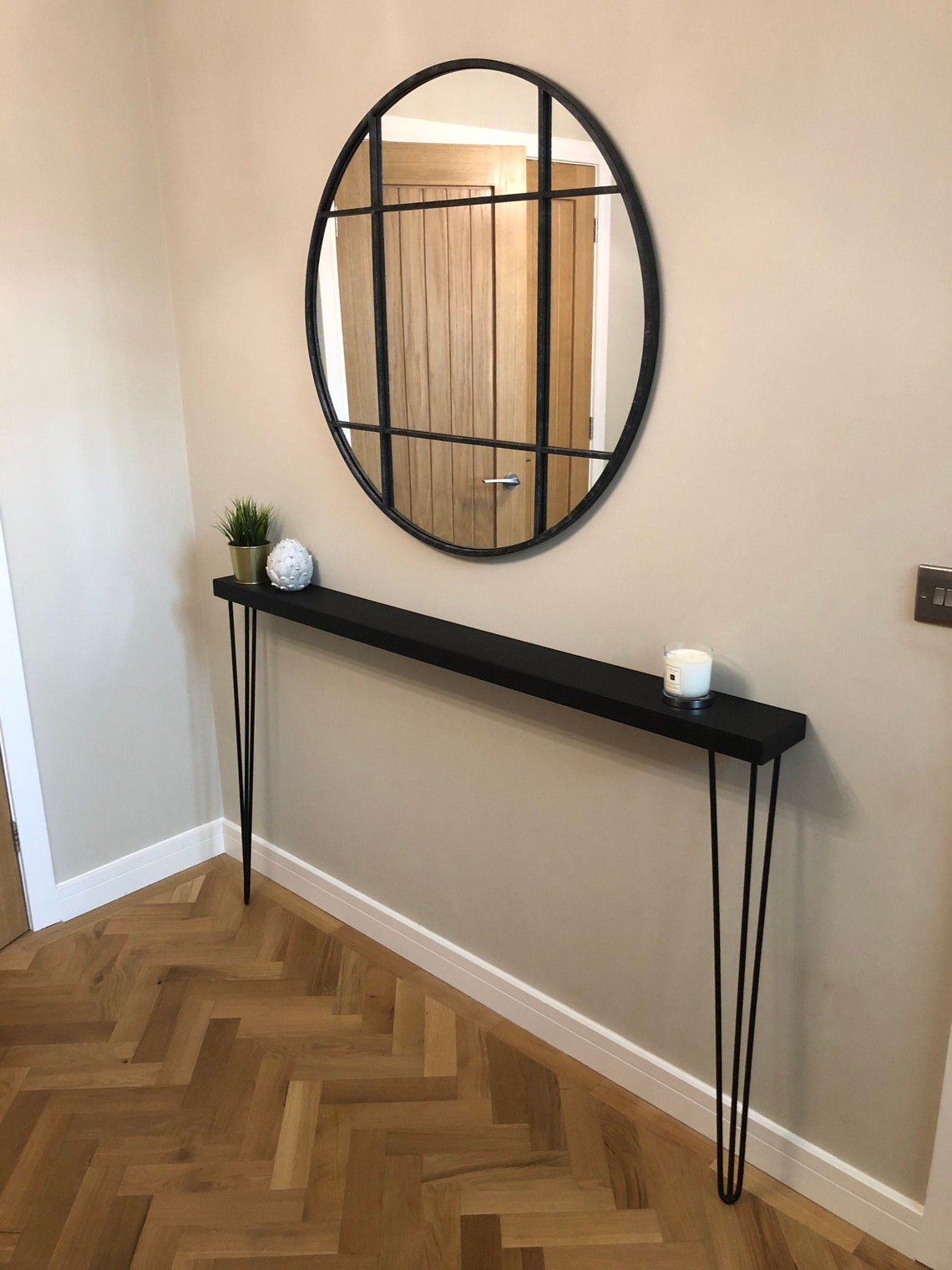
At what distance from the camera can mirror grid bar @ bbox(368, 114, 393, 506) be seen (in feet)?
6.53

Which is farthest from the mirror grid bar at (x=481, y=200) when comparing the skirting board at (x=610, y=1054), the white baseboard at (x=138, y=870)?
the white baseboard at (x=138, y=870)

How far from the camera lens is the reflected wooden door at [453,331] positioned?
183cm

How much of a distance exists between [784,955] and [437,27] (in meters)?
1.71

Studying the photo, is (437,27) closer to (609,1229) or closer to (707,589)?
(707,589)

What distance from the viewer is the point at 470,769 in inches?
86.7

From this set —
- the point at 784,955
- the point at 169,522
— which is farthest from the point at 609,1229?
the point at 169,522

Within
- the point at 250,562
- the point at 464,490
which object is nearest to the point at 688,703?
the point at 464,490

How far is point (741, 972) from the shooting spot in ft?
5.49

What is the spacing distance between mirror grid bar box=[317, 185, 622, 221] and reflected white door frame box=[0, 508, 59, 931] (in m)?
1.06

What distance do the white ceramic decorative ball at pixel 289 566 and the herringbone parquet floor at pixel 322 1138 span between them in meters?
0.88

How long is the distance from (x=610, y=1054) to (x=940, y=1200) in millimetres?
637

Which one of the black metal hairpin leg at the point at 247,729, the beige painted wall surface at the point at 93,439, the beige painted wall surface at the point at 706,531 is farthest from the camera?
the black metal hairpin leg at the point at 247,729

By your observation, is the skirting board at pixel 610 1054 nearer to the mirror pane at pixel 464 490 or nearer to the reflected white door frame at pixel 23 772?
the reflected white door frame at pixel 23 772

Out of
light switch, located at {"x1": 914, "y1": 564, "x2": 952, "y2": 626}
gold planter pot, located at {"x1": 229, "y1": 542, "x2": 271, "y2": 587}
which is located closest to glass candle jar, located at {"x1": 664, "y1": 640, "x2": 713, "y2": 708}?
light switch, located at {"x1": 914, "y1": 564, "x2": 952, "y2": 626}
